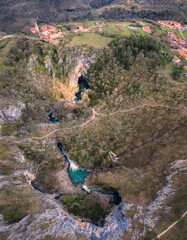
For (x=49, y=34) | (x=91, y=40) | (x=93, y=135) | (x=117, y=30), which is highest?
(x=117, y=30)

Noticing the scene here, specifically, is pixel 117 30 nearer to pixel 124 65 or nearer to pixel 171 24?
pixel 124 65

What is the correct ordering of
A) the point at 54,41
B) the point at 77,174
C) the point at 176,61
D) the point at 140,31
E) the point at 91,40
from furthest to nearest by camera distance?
the point at 140,31 < the point at 54,41 < the point at 91,40 < the point at 176,61 < the point at 77,174

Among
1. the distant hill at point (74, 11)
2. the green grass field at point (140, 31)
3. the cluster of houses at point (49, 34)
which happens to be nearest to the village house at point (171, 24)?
the distant hill at point (74, 11)

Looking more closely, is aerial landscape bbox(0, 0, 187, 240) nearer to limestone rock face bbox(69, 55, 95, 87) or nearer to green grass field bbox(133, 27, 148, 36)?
limestone rock face bbox(69, 55, 95, 87)

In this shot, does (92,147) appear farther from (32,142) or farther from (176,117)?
(176,117)

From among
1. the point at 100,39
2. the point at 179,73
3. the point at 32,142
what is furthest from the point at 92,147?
the point at 100,39

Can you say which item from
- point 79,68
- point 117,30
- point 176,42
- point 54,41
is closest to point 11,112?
point 79,68
